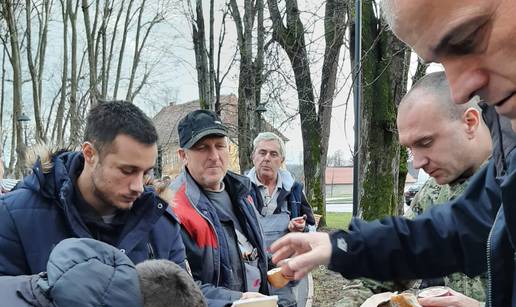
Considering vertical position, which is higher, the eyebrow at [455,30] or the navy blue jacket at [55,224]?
the eyebrow at [455,30]

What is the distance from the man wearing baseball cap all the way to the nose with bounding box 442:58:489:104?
2000mm

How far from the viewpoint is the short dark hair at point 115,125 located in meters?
2.83

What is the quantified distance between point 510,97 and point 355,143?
5.38 m

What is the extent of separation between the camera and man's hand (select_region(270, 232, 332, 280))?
1.58m

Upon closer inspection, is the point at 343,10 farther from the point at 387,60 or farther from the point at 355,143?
the point at 355,143

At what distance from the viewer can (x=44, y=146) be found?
8.79 ft

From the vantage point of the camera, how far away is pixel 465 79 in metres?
0.98

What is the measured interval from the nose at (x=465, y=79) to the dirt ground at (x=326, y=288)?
6269 mm

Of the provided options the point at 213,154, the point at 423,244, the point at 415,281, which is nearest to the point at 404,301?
the point at 423,244

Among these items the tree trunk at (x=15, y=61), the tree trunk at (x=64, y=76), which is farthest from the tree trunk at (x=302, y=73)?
the tree trunk at (x=64, y=76)

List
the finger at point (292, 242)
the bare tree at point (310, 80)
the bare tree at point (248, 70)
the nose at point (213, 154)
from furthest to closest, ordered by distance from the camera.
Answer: the bare tree at point (248, 70) → the bare tree at point (310, 80) → the nose at point (213, 154) → the finger at point (292, 242)

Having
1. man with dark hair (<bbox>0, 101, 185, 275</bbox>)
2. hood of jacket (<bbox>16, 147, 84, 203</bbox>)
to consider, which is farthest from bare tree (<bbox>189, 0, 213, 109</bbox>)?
hood of jacket (<bbox>16, 147, 84, 203</bbox>)

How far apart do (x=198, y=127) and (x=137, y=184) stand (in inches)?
32.4

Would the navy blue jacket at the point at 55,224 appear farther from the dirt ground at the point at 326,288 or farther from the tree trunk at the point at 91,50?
the tree trunk at the point at 91,50
